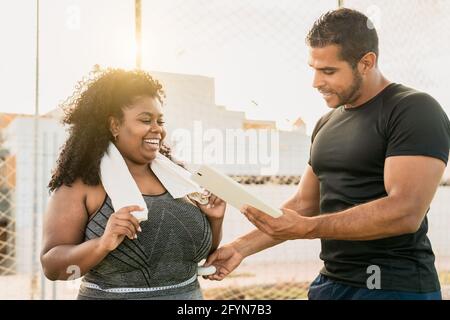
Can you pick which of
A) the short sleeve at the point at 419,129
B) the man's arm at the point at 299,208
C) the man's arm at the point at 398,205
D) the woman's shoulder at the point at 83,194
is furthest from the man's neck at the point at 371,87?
the woman's shoulder at the point at 83,194

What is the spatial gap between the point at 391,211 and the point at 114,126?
3.26 feet

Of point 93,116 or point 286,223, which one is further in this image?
point 93,116

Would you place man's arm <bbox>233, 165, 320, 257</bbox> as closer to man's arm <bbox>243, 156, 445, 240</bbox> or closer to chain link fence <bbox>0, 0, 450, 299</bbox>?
man's arm <bbox>243, 156, 445, 240</bbox>

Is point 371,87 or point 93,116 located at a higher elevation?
point 371,87

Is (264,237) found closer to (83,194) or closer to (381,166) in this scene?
(381,166)

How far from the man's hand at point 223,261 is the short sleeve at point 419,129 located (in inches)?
29.1

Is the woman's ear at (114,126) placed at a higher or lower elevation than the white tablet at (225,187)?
higher

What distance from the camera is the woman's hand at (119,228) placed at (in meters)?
1.66

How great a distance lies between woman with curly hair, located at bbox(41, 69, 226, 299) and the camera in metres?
1.76

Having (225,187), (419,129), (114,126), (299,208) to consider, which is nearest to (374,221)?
(419,129)

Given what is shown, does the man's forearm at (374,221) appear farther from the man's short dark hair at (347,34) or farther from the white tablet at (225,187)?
the man's short dark hair at (347,34)

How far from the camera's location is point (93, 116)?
1.95 meters

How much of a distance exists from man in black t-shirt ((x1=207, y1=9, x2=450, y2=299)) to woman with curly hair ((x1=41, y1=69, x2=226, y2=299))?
0.83 feet

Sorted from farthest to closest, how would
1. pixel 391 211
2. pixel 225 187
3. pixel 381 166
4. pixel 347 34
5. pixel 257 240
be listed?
pixel 257 240
pixel 347 34
pixel 381 166
pixel 391 211
pixel 225 187
